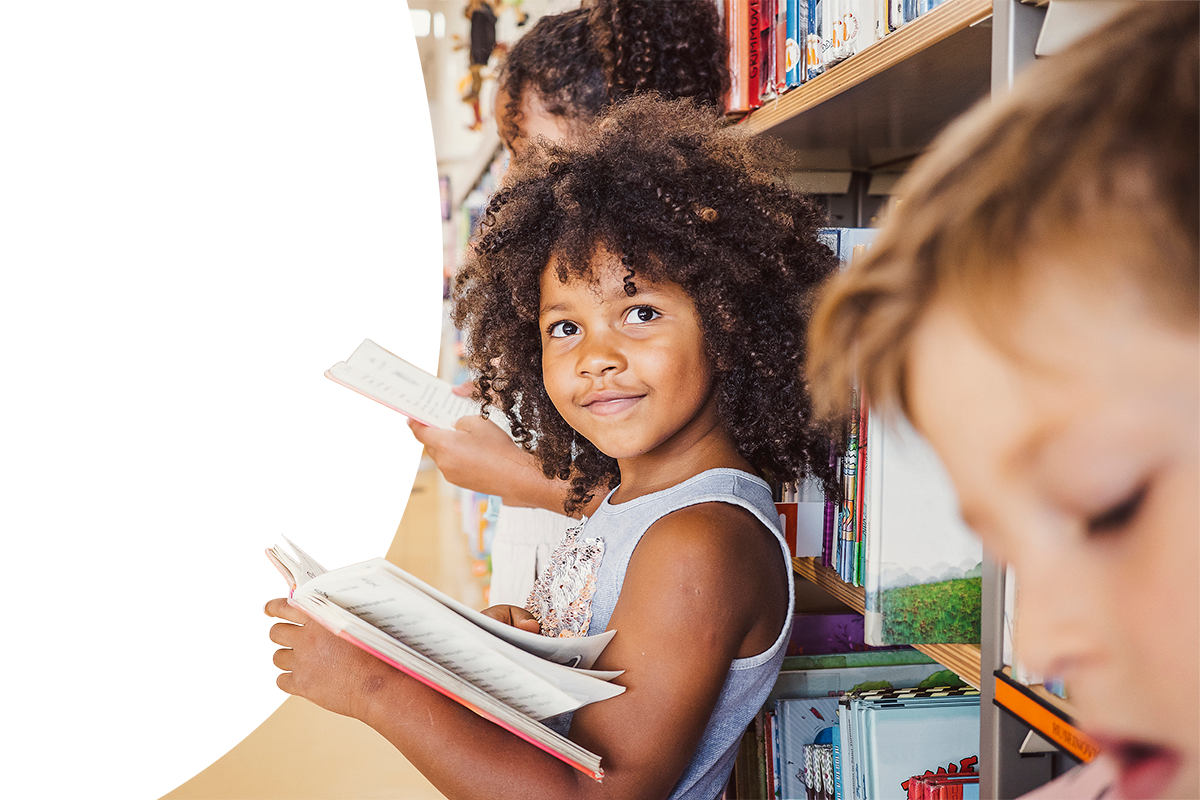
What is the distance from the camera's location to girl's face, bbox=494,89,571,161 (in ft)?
4.66

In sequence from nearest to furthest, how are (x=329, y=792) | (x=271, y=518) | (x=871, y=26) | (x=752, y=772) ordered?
(x=871, y=26), (x=752, y=772), (x=329, y=792), (x=271, y=518)

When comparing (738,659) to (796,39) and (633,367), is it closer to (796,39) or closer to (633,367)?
(633,367)

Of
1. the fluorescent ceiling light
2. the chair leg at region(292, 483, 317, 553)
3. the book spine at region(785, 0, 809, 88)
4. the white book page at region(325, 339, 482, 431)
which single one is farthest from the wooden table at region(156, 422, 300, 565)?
the book spine at region(785, 0, 809, 88)

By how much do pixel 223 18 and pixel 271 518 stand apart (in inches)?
152

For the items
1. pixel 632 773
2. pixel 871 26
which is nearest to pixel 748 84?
pixel 871 26

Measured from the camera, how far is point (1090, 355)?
9.1 inches

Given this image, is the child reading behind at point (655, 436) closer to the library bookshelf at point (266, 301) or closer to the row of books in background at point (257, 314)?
the library bookshelf at point (266, 301)

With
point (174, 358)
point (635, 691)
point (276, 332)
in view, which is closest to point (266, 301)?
point (276, 332)

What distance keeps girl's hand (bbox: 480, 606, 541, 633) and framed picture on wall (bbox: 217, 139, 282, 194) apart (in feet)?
28.4

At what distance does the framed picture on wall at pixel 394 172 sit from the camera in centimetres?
894

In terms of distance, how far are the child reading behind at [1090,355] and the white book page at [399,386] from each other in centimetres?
113

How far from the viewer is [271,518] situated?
214 inches

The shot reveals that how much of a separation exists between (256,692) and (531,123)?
2331mm
